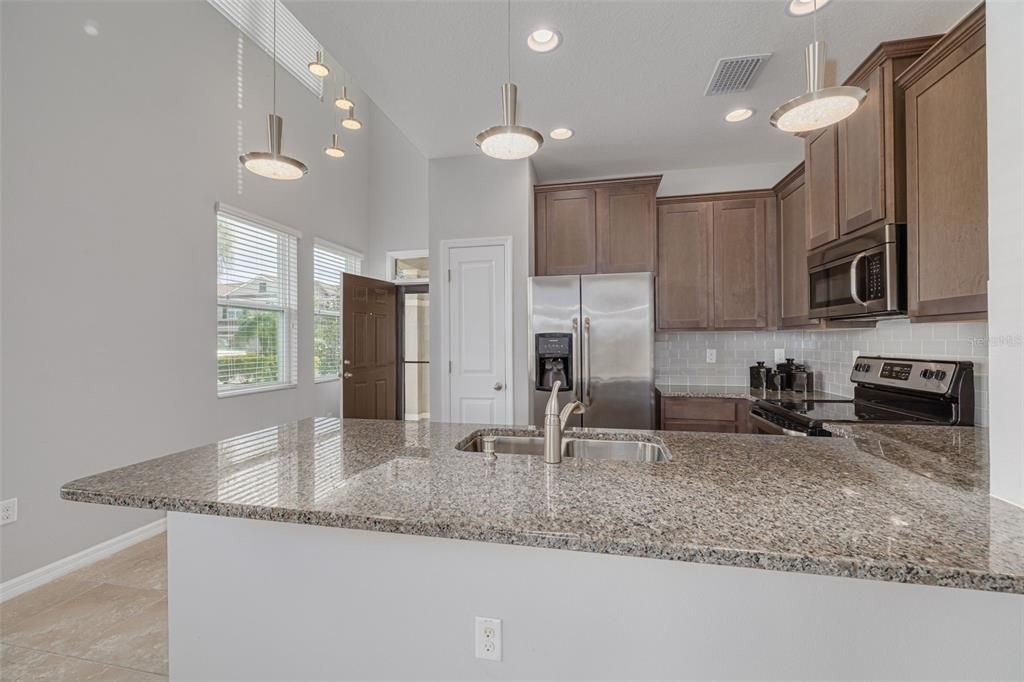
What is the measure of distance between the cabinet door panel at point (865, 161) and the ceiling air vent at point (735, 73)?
0.51m

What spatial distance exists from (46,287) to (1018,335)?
385 cm

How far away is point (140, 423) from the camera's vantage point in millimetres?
3000

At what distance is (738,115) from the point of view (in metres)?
2.99

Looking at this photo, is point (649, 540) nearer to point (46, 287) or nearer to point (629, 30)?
point (629, 30)

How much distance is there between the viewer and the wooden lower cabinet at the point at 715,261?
361 cm

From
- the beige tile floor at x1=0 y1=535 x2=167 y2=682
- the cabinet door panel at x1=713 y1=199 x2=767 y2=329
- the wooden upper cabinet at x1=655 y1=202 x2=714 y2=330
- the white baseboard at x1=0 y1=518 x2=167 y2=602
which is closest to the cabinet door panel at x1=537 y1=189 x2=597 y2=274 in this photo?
the wooden upper cabinet at x1=655 y1=202 x2=714 y2=330

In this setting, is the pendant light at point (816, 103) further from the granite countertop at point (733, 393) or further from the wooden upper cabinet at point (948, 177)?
the granite countertop at point (733, 393)

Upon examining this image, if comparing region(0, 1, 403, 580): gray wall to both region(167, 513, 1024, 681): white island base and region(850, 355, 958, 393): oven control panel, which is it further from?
region(850, 355, 958, 393): oven control panel

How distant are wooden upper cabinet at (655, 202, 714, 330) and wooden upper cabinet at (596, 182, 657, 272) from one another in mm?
259

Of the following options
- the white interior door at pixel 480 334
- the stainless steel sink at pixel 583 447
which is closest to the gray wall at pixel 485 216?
the white interior door at pixel 480 334

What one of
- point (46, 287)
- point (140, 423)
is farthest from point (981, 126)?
point (140, 423)

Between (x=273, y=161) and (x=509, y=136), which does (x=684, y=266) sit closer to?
(x=509, y=136)

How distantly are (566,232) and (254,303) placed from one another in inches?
107

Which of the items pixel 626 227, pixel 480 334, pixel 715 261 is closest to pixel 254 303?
pixel 480 334
